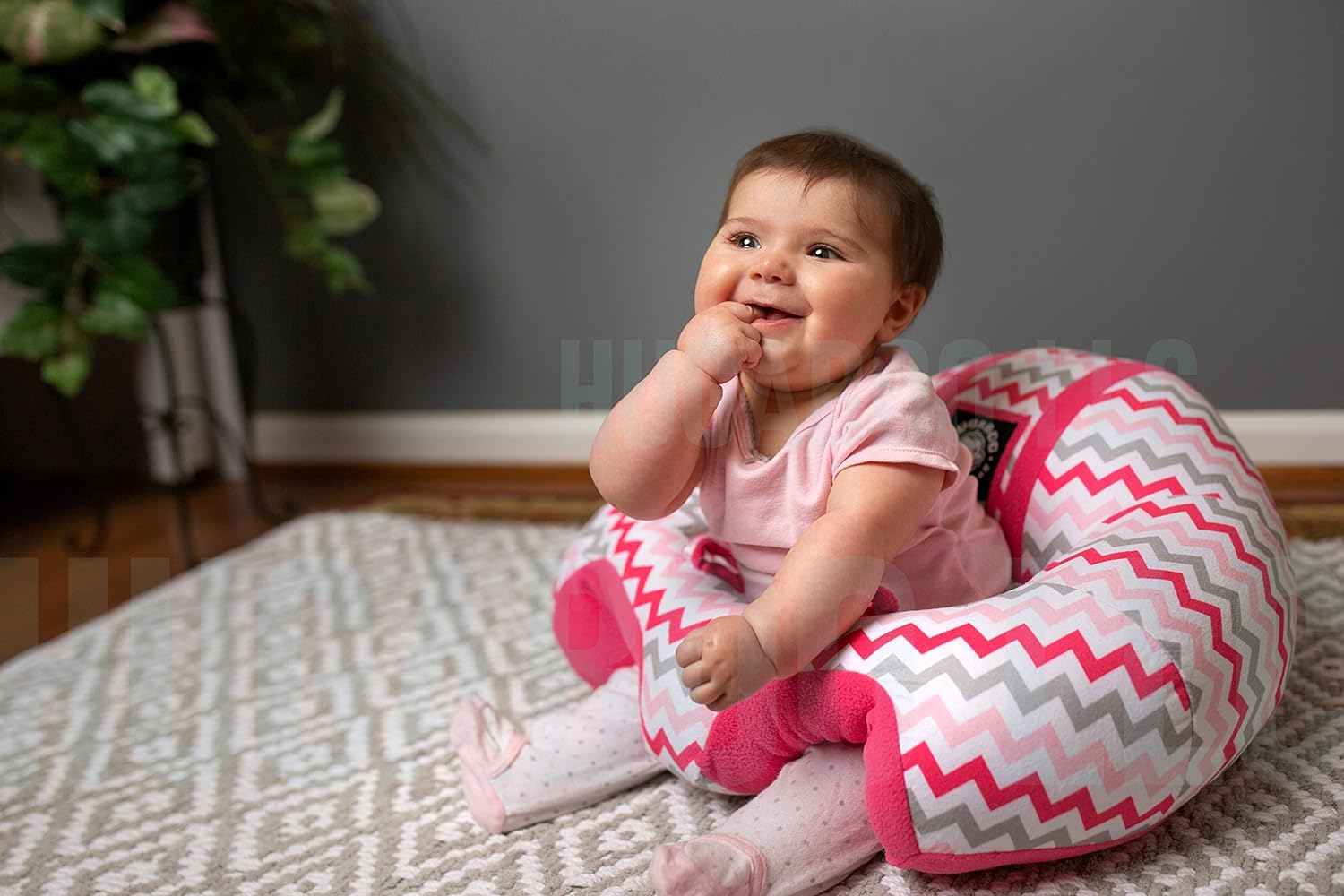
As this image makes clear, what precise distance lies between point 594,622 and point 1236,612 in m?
0.56

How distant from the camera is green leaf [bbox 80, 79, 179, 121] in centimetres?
151

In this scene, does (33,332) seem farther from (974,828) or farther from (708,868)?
(974,828)

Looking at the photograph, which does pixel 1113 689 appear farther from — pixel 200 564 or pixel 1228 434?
pixel 200 564

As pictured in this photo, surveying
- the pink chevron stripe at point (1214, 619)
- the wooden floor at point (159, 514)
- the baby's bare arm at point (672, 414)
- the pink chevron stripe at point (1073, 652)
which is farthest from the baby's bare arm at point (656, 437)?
the wooden floor at point (159, 514)

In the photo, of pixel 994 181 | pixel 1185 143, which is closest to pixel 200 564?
pixel 994 181

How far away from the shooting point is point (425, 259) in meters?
1.98

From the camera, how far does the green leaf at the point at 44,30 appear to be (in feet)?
4.82

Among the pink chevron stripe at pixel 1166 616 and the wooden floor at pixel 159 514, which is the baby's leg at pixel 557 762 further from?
the wooden floor at pixel 159 514

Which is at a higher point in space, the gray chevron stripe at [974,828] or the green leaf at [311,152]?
the green leaf at [311,152]

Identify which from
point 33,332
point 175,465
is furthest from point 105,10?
point 175,465

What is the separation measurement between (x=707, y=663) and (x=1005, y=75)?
4.06 feet

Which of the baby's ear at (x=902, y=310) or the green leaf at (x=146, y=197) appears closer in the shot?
the baby's ear at (x=902, y=310)

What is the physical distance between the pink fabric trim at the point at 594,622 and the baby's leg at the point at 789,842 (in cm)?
23

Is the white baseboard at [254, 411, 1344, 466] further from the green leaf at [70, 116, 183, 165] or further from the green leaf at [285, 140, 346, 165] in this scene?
the green leaf at [70, 116, 183, 165]
